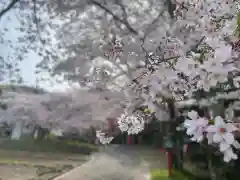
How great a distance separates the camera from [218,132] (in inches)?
21.9

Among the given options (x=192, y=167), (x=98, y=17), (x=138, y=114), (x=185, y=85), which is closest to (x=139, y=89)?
(x=185, y=85)

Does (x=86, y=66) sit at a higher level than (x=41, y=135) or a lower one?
higher

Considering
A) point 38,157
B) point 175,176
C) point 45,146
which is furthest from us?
point 45,146

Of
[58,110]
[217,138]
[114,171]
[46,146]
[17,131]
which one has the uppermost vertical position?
[58,110]

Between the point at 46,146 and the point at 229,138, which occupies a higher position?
the point at 229,138

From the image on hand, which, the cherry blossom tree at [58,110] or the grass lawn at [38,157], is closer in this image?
the grass lawn at [38,157]

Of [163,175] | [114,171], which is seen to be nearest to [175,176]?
[163,175]

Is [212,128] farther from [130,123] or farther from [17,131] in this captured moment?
[17,131]

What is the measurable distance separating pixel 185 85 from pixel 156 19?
404cm

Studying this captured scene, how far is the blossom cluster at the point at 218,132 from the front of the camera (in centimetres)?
54

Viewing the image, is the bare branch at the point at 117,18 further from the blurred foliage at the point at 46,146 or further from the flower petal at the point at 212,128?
the blurred foliage at the point at 46,146

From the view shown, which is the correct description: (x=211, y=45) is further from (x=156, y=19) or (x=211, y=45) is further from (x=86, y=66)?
(x=86, y=66)

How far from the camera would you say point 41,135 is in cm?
857

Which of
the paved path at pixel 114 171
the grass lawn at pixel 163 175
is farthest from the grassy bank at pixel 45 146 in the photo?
the grass lawn at pixel 163 175
